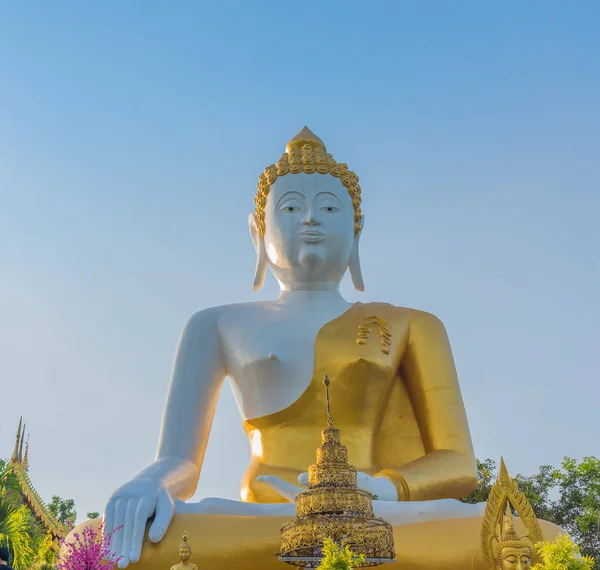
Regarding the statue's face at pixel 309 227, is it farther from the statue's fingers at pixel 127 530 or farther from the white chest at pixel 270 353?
the statue's fingers at pixel 127 530

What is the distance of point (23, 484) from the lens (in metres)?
19.1

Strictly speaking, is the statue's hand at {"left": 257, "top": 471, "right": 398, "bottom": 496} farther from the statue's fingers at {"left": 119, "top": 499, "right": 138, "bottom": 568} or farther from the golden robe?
the statue's fingers at {"left": 119, "top": 499, "right": 138, "bottom": 568}

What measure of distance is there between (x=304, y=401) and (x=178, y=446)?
1.00 meters

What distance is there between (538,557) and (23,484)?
53.1 feet

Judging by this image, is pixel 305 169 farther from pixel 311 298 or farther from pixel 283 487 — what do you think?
pixel 283 487

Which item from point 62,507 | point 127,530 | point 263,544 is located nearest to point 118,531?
point 127,530

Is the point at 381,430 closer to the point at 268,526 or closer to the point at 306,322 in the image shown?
the point at 306,322

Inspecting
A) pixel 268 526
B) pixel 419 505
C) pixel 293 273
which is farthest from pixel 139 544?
pixel 293 273

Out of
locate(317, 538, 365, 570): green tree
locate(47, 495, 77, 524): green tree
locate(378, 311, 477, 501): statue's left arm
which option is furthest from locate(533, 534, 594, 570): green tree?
locate(47, 495, 77, 524): green tree

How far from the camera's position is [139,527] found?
5.51 meters

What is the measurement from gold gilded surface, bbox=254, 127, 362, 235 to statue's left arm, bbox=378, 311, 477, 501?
123 cm

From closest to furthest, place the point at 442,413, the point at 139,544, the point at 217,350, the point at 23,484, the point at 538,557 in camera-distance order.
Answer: the point at 538,557, the point at 139,544, the point at 442,413, the point at 217,350, the point at 23,484

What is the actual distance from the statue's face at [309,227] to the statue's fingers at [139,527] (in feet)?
8.54

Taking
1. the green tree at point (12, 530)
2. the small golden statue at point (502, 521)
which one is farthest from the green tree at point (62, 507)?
the small golden statue at point (502, 521)
